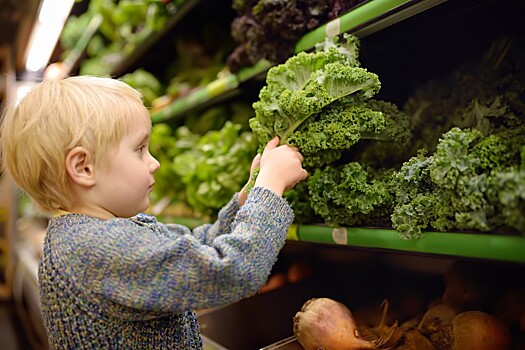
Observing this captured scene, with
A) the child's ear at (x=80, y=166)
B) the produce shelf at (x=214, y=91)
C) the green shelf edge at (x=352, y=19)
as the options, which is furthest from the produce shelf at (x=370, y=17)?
the child's ear at (x=80, y=166)

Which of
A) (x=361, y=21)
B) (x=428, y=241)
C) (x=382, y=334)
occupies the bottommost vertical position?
(x=382, y=334)

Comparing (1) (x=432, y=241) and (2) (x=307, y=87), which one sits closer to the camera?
(1) (x=432, y=241)

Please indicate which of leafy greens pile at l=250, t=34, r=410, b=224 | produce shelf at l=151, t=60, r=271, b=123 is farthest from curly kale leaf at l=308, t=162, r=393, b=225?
produce shelf at l=151, t=60, r=271, b=123

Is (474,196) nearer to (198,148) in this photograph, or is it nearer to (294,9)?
(294,9)

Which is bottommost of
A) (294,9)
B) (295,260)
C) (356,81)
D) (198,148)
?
(295,260)

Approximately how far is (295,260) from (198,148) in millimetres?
729

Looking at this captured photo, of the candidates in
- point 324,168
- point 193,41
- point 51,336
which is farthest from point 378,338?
point 193,41

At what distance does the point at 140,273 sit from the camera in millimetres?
978

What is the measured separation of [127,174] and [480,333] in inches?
36.2

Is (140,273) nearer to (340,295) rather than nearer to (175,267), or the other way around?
(175,267)

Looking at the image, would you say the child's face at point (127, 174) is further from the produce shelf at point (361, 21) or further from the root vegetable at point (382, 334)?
the root vegetable at point (382, 334)

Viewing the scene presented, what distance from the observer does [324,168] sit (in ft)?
4.58

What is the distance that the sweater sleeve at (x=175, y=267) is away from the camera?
3.19ft

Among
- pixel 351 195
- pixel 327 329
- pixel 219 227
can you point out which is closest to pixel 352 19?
pixel 351 195
